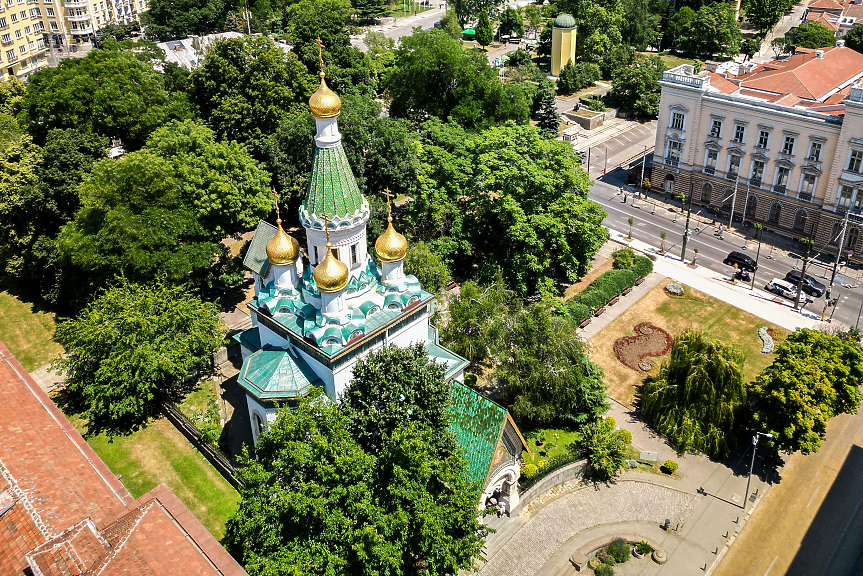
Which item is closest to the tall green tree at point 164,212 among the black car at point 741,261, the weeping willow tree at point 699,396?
the weeping willow tree at point 699,396

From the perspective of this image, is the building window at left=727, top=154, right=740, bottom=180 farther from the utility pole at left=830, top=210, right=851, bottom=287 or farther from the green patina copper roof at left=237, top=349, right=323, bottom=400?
the green patina copper roof at left=237, top=349, right=323, bottom=400

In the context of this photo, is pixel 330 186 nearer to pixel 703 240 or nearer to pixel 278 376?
pixel 278 376

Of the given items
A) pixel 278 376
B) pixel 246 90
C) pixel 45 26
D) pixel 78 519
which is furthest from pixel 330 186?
pixel 45 26

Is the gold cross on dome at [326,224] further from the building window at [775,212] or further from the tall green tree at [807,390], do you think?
the building window at [775,212]

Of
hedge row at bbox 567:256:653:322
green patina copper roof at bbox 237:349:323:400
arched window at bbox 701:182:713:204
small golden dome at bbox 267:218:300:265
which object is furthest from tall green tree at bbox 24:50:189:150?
arched window at bbox 701:182:713:204

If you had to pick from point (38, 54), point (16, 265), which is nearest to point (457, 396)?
point (16, 265)

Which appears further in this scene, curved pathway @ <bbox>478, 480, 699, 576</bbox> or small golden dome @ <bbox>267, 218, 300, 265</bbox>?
small golden dome @ <bbox>267, 218, 300, 265</bbox>

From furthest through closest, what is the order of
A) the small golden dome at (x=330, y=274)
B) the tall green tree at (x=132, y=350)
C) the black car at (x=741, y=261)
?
the black car at (x=741, y=261), the tall green tree at (x=132, y=350), the small golden dome at (x=330, y=274)
